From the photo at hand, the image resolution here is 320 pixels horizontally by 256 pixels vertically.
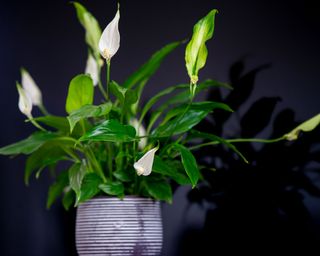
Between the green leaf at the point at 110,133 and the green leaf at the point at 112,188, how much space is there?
0.17 m

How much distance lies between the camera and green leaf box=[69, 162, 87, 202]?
47.2 inches

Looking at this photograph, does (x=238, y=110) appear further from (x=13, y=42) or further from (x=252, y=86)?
(x=13, y=42)

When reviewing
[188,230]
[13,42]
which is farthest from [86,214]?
[13,42]

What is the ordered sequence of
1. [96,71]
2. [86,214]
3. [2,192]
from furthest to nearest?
[2,192] → [96,71] → [86,214]

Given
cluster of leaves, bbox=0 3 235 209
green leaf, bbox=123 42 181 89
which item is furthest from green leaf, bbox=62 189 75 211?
green leaf, bbox=123 42 181 89

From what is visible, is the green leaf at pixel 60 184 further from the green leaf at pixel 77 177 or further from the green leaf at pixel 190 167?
the green leaf at pixel 190 167

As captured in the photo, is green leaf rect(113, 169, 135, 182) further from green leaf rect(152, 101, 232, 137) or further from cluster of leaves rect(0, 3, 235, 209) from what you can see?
green leaf rect(152, 101, 232, 137)

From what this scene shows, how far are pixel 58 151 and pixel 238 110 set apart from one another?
0.55 m

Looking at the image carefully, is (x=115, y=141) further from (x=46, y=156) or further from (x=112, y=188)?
(x=46, y=156)

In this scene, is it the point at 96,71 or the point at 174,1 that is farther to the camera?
the point at 174,1

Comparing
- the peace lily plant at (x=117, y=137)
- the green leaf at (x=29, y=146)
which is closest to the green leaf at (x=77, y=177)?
the peace lily plant at (x=117, y=137)

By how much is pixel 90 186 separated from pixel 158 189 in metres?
0.16

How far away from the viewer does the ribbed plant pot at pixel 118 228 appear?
1.24 meters

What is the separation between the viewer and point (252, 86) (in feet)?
5.18
